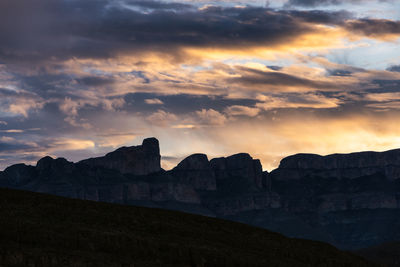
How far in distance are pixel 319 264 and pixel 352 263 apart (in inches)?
300

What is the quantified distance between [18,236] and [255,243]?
30159mm

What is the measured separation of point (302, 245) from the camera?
80.5 m

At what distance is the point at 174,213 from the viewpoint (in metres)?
86.1

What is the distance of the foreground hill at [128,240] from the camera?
1908 inches

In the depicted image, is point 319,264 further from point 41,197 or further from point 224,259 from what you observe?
point 41,197

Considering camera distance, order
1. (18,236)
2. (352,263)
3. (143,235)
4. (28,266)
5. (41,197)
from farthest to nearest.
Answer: (41,197) < (352,263) < (143,235) < (18,236) < (28,266)

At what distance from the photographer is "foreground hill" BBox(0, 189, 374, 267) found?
48469 mm

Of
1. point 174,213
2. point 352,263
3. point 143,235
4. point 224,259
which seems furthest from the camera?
point 174,213

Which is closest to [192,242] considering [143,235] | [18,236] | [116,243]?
[143,235]

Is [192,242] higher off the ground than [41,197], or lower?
lower

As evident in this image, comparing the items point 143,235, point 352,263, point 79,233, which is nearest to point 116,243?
point 79,233

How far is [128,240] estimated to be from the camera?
57750mm

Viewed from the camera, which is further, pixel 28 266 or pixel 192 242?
pixel 192 242

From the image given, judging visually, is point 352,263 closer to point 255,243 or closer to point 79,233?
point 255,243
